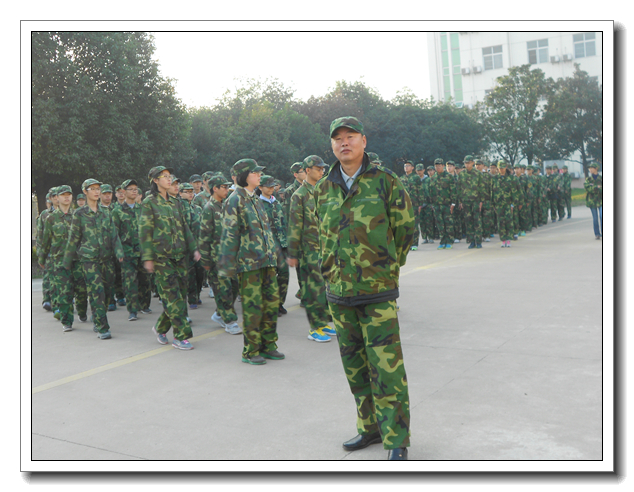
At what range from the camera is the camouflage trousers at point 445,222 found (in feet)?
51.6

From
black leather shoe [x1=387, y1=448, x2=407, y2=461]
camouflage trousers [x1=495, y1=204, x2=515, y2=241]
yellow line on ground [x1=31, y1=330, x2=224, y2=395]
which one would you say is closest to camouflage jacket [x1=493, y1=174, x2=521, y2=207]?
camouflage trousers [x1=495, y1=204, x2=515, y2=241]

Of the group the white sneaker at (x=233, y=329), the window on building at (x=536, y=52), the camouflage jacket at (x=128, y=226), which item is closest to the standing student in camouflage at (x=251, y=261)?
the white sneaker at (x=233, y=329)

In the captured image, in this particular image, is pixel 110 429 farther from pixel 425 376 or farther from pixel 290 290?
pixel 290 290

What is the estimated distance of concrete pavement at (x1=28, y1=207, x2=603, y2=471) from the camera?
4.01 metres

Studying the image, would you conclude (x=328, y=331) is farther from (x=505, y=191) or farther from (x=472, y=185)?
(x=505, y=191)

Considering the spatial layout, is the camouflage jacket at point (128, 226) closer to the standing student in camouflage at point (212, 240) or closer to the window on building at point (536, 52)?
the standing student in camouflage at point (212, 240)

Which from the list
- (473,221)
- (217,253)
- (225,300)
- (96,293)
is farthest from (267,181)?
(473,221)

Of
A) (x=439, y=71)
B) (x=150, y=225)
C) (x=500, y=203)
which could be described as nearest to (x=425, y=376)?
(x=150, y=225)

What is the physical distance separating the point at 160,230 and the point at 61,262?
7.23ft

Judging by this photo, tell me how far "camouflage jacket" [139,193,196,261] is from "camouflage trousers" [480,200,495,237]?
1060 cm

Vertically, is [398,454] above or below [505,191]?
below

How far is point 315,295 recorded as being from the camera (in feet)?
22.6

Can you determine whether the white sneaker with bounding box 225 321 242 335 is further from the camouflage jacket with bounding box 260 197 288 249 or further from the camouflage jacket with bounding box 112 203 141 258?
the camouflage jacket with bounding box 112 203 141 258

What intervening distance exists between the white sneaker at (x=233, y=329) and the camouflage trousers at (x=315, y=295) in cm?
107
